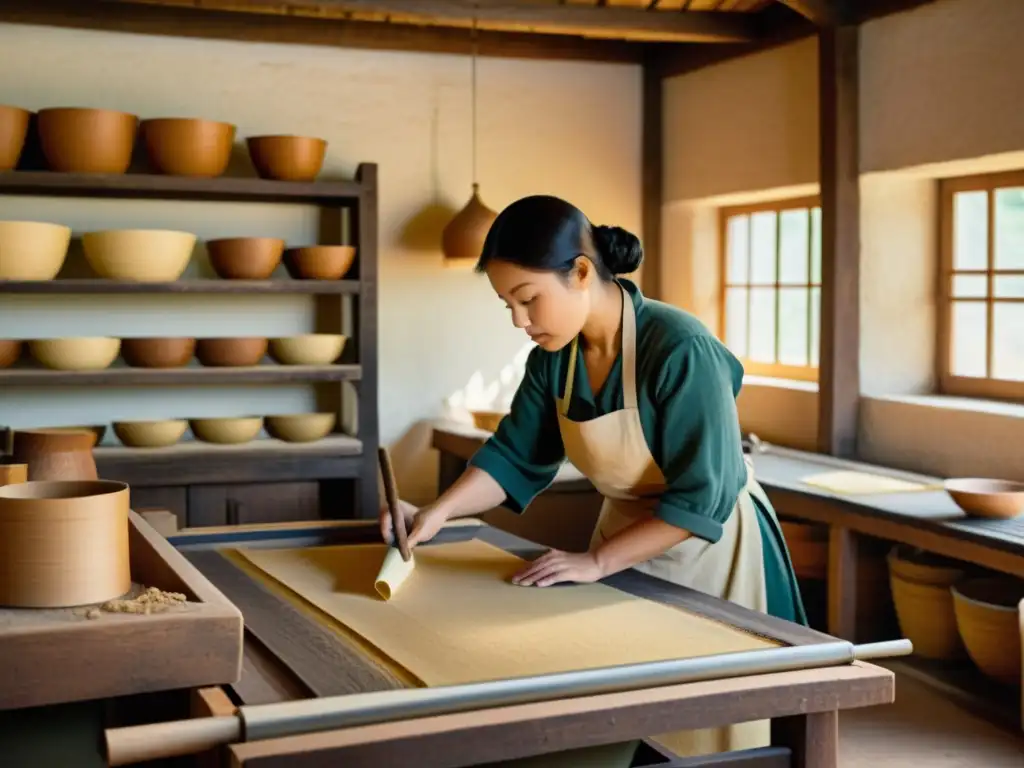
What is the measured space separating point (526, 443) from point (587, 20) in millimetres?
2751

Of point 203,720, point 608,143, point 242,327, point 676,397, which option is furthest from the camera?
point 608,143

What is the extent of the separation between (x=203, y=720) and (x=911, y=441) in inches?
131

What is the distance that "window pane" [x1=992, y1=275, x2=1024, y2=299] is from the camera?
4.03m

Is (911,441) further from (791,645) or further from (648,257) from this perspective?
(791,645)

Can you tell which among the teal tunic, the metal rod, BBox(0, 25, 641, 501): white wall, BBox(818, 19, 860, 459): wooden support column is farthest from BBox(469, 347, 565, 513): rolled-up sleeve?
BBox(0, 25, 641, 501): white wall

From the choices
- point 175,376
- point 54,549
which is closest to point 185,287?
point 175,376

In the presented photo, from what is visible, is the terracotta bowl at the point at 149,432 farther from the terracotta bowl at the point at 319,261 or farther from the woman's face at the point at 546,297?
the woman's face at the point at 546,297

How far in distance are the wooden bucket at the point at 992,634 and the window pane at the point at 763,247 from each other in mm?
1813

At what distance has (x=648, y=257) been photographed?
5.43 meters

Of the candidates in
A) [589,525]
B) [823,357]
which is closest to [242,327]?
[589,525]

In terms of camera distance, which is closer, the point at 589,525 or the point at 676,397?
the point at 676,397

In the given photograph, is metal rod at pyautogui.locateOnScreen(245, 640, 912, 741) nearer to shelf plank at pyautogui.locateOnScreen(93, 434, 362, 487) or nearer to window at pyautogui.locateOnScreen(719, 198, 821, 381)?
shelf plank at pyautogui.locateOnScreen(93, 434, 362, 487)

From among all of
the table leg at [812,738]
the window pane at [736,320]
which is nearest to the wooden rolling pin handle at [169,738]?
the table leg at [812,738]

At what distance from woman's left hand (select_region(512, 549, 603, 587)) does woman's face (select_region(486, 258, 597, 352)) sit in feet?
1.17
